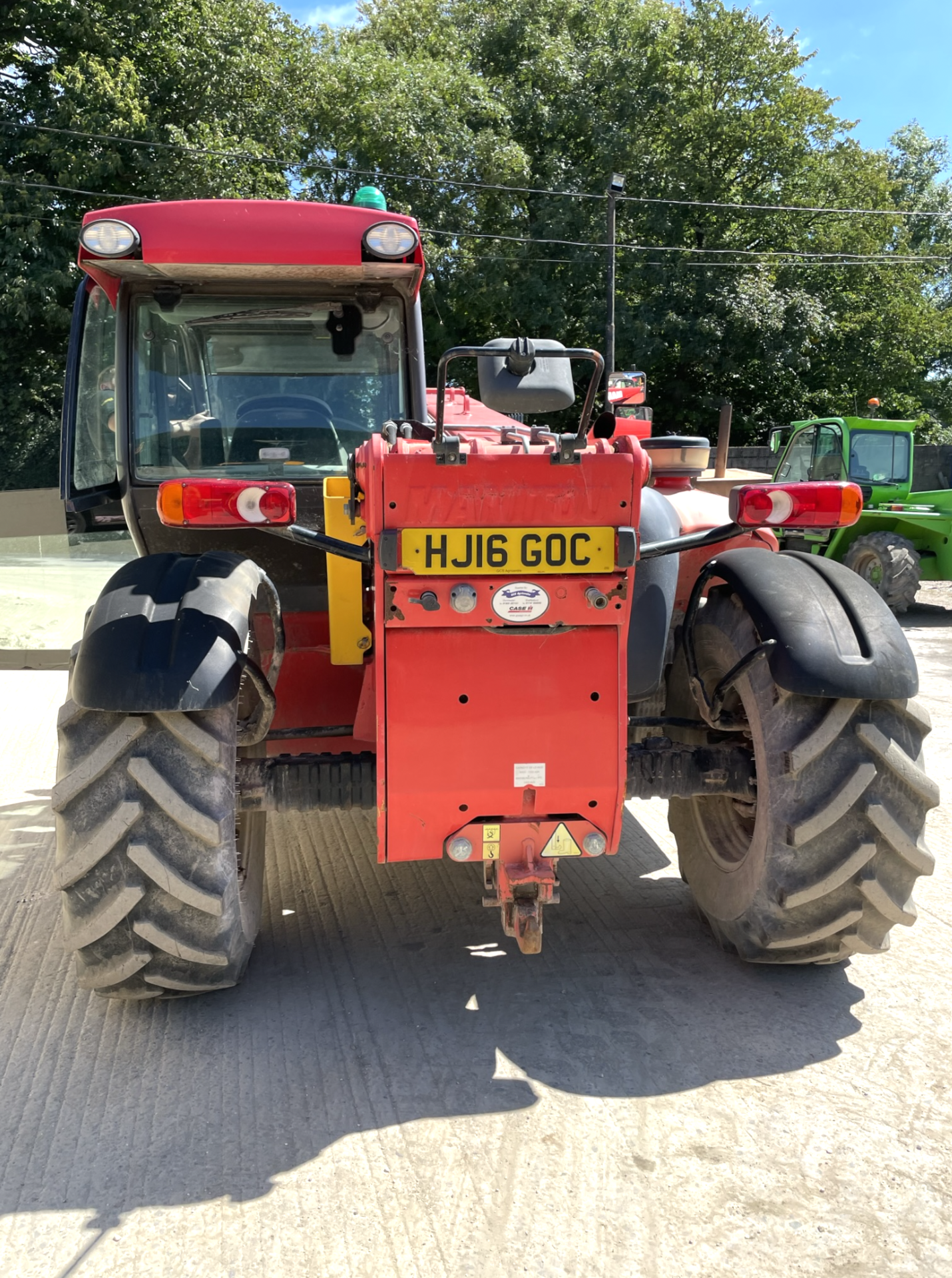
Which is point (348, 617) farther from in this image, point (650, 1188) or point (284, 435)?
point (650, 1188)

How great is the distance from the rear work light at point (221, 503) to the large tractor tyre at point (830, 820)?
1.44m

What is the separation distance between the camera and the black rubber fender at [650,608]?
10.9 feet

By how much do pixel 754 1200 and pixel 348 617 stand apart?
2.03 meters

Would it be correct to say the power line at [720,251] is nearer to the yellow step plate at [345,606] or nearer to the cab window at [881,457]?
the cab window at [881,457]

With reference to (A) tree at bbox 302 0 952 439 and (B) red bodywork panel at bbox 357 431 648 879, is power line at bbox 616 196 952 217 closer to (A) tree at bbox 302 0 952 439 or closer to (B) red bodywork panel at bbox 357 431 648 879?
(A) tree at bbox 302 0 952 439

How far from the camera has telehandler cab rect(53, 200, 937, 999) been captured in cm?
274

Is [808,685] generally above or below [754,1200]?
above

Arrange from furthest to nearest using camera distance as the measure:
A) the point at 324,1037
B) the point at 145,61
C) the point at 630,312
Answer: the point at 630,312, the point at 145,61, the point at 324,1037

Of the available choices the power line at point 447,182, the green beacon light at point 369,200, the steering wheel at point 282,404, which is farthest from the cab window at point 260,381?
the power line at point 447,182

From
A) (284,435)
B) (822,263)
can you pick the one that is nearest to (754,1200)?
(284,435)

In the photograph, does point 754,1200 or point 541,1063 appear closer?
point 754,1200

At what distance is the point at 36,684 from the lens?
792 centimetres

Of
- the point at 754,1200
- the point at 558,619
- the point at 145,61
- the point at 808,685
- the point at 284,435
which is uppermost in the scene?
the point at 145,61

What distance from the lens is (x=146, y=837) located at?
2.82 m
